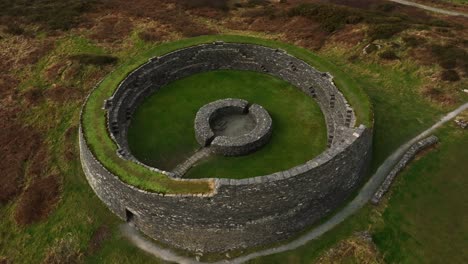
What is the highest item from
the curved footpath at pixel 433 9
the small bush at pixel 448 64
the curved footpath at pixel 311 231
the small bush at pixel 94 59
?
the small bush at pixel 448 64

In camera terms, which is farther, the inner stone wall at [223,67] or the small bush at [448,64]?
the small bush at [448,64]

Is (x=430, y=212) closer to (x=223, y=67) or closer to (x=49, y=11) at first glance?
(x=223, y=67)

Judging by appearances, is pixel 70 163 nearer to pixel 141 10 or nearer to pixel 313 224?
pixel 313 224

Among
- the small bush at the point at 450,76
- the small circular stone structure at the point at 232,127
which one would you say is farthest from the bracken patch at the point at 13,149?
the small bush at the point at 450,76

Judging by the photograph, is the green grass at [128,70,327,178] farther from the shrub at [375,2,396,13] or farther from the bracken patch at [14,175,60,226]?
the shrub at [375,2,396,13]

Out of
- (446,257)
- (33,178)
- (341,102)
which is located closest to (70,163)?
(33,178)

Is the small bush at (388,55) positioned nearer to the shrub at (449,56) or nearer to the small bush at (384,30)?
the small bush at (384,30)
